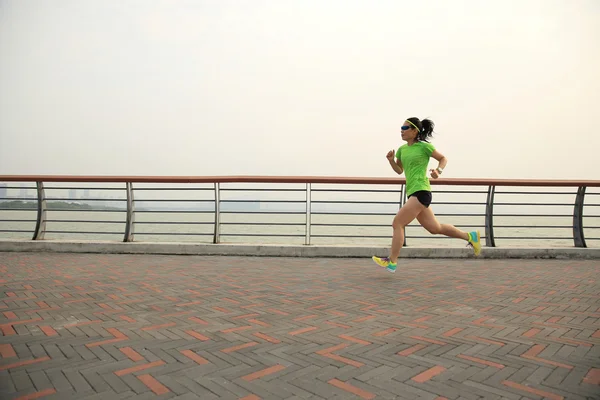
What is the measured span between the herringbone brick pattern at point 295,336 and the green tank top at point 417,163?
1.18m

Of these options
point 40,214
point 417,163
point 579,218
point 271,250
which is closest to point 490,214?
point 579,218

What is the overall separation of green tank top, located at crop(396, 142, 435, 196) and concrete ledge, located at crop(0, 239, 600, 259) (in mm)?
1989

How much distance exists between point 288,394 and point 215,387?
0.37 m

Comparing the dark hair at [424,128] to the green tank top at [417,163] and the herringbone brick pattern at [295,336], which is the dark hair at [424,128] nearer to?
the green tank top at [417,163]

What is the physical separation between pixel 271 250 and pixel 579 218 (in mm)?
5515

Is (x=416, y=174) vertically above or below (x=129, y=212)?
above

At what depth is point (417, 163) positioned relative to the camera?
207 inches

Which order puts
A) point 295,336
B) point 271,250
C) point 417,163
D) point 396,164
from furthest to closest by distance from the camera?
1. point 271,250
2. point 396,164
3. point 417,163
4. point 295,336

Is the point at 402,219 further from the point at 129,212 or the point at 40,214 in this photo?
the point at 40,214

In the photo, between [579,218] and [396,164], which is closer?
[396,164]

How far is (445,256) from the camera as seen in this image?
7109 mm

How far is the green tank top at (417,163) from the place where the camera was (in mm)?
5250

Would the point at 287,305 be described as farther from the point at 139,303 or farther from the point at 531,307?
the point at 531,307

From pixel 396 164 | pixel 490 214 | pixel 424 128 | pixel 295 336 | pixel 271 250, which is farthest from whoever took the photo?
pixel 490 214
